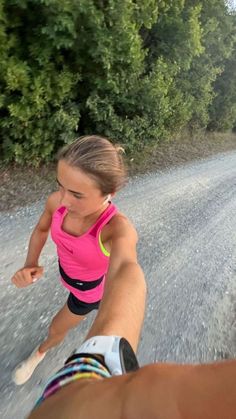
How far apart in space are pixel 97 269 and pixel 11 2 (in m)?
3.60

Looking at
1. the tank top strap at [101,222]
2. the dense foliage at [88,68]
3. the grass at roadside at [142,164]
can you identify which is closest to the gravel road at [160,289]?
the grass at roadside at [142,164]

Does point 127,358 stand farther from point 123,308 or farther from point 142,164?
point 142,164

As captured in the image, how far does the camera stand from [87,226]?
180cm

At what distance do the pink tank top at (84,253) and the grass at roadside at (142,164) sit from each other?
255cm

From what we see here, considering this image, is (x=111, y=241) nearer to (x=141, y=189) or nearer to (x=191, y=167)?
(x=141, y=189)

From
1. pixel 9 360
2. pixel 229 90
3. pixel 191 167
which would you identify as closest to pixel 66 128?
pixel 9 360

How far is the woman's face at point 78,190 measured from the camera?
1.63 metres

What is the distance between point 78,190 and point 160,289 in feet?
7.69

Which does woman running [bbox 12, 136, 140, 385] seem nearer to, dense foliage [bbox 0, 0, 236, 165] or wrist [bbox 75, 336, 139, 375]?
wrist [bbox 75, 336, 139, 375]

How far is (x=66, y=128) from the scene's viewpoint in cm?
516

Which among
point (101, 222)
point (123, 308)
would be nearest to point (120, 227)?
point (101, 222)

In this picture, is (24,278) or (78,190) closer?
(78,190)

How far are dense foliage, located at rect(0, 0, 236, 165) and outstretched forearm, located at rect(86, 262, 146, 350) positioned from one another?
3731 millimetres

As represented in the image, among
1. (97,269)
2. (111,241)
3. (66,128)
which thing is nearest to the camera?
(111,241)
